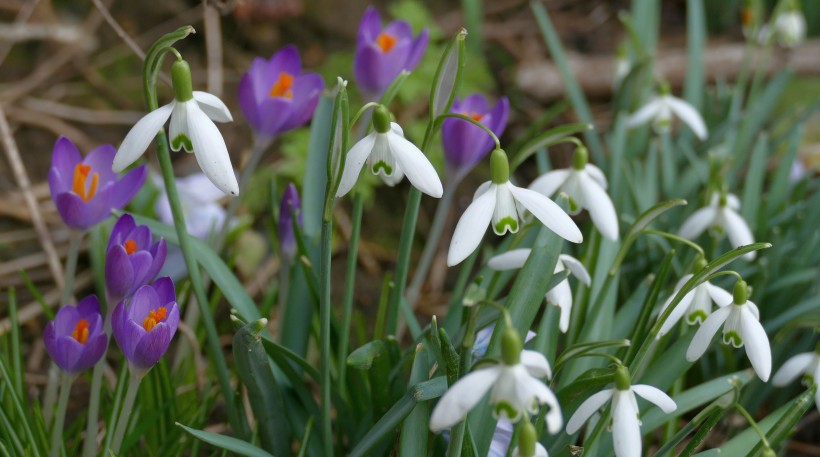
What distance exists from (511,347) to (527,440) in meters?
0.13

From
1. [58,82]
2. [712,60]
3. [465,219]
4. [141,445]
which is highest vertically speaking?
[712,60]

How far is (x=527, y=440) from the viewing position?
99 centimetres

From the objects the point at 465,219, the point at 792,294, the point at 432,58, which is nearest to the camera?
the point at 465,219

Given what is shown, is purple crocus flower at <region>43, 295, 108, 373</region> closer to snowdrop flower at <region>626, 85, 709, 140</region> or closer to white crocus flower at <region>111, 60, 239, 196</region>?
white crocus flower at <region>111, 60, 239, 196</region>

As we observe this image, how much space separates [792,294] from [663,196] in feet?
1.48

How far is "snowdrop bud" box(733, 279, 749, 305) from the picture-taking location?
3.87 ft

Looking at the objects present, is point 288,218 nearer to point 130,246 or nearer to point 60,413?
point 130,246

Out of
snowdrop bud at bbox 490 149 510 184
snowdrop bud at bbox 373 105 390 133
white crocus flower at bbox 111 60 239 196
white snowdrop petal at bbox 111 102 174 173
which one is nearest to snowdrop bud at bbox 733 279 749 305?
snowdrop bud at bbox 490 149 510 184

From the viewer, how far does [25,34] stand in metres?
2.75

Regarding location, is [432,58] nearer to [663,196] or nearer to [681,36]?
[663,196]

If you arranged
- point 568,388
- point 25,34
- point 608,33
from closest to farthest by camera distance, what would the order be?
point 568,388 < point 25,34 < point 608,33

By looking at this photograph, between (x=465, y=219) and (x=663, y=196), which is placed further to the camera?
(x=663, y=196)

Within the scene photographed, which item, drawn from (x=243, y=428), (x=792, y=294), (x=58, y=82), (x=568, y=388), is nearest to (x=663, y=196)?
(x=792, y=294)

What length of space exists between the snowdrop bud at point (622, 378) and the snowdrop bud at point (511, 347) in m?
0.23
